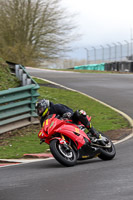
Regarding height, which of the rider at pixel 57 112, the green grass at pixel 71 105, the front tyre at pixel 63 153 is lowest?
the green grass at pixel 71 105

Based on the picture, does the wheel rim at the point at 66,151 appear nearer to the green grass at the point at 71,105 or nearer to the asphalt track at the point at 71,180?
the asphalt track at the point at 71,180

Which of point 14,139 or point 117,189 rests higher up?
point 117,189

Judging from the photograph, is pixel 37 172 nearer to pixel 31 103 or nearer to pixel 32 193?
pixel 32 193

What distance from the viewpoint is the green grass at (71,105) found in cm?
1130

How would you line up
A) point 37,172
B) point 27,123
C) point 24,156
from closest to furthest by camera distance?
point 37,172
point 24,156
point 27,123

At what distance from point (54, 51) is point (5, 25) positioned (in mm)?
5689

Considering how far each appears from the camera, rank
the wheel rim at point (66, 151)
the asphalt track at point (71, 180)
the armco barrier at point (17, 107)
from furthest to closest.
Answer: the armco barrier at point (17, 107)
the wheel rim at point (66, 151)
the asphalt track at point (71, 180)

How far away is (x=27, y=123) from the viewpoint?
14.1m

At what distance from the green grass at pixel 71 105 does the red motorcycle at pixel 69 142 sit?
233cm

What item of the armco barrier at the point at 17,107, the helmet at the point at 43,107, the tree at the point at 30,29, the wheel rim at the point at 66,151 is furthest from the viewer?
the tree at the point at 30,29

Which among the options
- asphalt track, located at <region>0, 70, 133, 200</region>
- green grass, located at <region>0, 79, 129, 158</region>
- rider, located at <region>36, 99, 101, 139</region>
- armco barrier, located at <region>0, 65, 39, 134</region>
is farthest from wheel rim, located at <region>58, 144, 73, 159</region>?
armco barrier, located at <region>0, 65, 39, 134</region>

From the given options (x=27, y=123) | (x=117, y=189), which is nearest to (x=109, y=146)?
(x=117, y=189)

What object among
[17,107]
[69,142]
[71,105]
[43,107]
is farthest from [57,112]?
[71,105]

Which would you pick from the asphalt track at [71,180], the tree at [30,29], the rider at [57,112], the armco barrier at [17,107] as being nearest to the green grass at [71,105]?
the armco barrier at [17,107]
